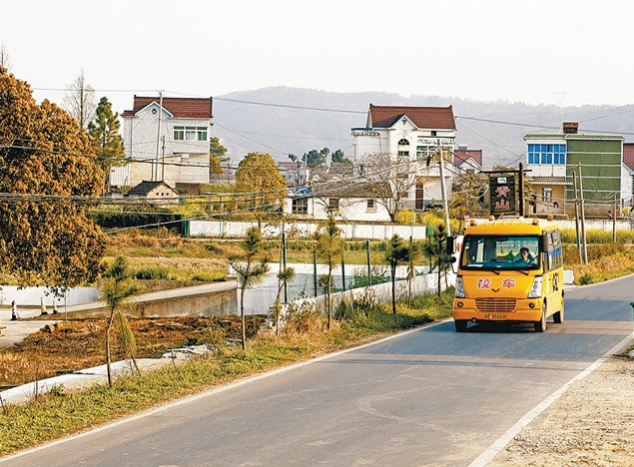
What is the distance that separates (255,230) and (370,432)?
8.50 metres

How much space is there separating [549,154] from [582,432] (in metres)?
76.5

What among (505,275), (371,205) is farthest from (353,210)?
(505,275)

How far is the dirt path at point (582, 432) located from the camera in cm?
912

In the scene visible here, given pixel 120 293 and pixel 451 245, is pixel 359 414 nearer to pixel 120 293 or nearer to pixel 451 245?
pixel 120 293

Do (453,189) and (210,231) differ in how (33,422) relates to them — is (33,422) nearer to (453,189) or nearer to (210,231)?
(210,231)

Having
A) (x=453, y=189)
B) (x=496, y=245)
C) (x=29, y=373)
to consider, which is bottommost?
(x=29, y=373)

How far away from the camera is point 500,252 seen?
2164 cm

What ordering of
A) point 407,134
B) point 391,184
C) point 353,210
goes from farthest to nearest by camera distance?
point 407,134 → point 391,184 → point 353,210

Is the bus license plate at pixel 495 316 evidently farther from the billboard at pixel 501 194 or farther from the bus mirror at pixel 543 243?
the billboard at pixel 501 194

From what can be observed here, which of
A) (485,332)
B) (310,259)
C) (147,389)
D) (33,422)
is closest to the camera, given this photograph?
(33,422)

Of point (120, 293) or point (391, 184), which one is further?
point (391, 184)

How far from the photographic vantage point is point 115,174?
86875 millimetres

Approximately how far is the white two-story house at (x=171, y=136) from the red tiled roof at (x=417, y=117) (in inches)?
692

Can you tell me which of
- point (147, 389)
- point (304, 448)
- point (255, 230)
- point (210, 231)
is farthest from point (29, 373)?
point (210, 231)
